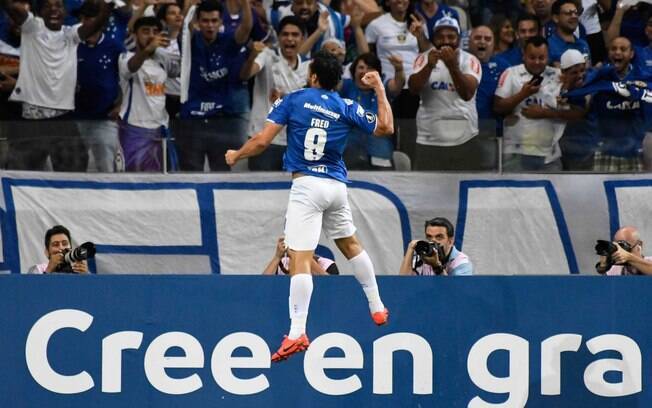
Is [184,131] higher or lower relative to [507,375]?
higher

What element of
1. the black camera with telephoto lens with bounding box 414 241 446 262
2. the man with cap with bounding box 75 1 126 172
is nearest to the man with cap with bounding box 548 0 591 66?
the black camera with telephoto lens with bounding box 414 241 446 262

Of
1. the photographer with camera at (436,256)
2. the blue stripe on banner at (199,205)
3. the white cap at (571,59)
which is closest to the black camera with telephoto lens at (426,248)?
the photographer with camera at (436,256)

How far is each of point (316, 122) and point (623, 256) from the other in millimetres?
2785

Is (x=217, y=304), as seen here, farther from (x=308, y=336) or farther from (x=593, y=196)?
(x=593, y=196)

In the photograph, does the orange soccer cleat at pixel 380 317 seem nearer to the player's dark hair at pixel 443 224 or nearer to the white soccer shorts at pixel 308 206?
the white soccer shorts at pixel 308 206

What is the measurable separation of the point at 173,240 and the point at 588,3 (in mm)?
5181

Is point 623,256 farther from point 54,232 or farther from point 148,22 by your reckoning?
point 148,22

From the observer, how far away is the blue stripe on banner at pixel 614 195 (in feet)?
43.7

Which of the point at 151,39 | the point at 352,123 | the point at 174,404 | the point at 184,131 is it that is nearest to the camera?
the point at 352,123

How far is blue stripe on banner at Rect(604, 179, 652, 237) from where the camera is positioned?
1330 cm

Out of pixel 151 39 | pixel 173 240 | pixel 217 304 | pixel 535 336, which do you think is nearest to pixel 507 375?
pixel 535 336

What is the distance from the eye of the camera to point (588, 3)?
1530 cm

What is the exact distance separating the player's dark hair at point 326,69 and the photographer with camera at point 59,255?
268 cm

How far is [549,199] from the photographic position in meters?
13.4
